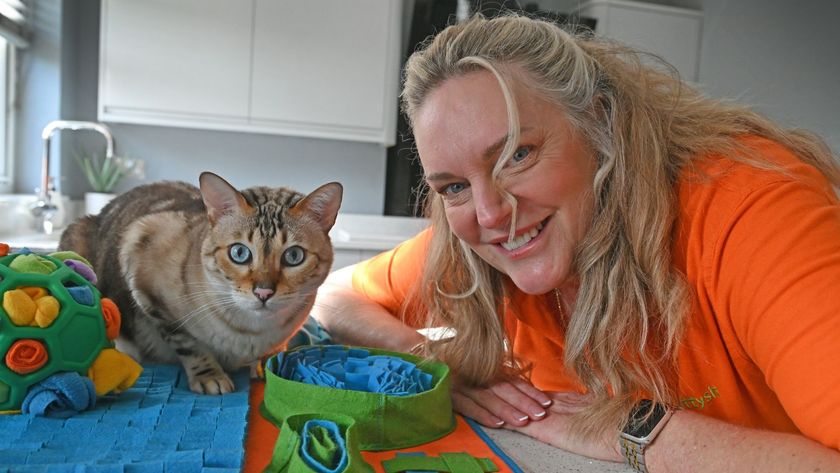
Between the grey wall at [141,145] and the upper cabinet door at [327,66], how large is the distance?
307 mm

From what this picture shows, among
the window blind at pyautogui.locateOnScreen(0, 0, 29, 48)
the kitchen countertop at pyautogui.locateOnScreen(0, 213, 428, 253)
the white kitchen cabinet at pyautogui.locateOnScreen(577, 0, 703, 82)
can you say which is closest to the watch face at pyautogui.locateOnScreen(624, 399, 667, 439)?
the kitchen countertop at pyautogui.locateOnScreen(0, 213, 428, 253)

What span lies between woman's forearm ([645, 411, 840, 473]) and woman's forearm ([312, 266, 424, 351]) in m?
0.54

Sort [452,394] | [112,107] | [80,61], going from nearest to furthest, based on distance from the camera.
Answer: [452,394]
[112,107]
[80,61]

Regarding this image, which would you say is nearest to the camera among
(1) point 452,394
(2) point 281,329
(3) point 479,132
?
(3) point 479,132

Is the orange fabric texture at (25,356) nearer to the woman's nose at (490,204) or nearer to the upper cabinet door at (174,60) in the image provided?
the woman's nose at (490,204)

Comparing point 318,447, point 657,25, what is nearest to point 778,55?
point 657,25

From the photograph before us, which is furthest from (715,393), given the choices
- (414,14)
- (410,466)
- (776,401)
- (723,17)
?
(723,17)

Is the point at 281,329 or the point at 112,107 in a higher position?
the point at 112,107

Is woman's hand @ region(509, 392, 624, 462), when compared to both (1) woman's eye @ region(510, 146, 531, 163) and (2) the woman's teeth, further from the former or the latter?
(1) woman's eye @ region(510, 146, 531, 163)

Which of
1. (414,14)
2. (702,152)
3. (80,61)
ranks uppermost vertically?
(414,14)

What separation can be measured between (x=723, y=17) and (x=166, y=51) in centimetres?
292

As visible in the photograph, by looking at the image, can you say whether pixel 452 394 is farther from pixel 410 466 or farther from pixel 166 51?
pixel 166 51

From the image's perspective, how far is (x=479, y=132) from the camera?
2.75 feet

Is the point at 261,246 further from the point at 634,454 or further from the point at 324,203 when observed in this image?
the point at 634,454
